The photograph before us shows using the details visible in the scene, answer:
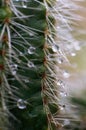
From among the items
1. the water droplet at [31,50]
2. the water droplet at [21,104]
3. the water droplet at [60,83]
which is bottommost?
the water droplet at [21,104]

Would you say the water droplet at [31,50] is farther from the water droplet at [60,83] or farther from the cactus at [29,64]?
the water droplet at [60,83]

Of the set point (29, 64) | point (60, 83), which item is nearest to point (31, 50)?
point (29, 64)

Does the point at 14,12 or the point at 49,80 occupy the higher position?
the point at 14,12

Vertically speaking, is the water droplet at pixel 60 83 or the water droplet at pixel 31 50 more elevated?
the water droplet at pixel 31 50

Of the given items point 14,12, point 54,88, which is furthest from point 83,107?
→ point 14,12

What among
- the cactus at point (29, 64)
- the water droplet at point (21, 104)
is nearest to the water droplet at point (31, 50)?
the cactus at point (29, 64)

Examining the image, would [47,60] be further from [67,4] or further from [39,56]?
[67,4]

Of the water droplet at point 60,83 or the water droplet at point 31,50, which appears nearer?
the water droplet at point 31,50

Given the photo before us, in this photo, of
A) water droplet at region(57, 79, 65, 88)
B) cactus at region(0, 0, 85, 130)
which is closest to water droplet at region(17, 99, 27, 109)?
cactus at region(0, 0, 85, 130)

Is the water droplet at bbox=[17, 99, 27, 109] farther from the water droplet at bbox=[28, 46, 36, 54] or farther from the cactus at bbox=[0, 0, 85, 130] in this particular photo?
the water droplet at bbox=[28, 46, 36, 54]
